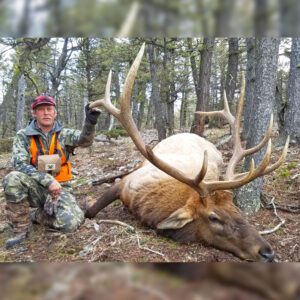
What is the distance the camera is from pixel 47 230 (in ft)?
14.1

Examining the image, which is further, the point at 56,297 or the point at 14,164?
the point at 14,164

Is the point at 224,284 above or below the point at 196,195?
above

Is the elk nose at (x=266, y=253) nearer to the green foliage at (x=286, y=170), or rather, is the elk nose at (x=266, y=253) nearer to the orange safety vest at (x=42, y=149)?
the orange safety vest at (x=42, y=149)

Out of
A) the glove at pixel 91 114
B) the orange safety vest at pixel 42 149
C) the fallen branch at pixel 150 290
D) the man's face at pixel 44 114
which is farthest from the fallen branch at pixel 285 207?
the fallen branch at pixel 150 290

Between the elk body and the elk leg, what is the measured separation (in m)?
0.01

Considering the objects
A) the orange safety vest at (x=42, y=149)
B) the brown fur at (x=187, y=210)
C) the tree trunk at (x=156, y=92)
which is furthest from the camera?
the tree trunk at (x=156, y=92)

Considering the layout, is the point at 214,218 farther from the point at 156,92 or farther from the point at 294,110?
the point at 156,92

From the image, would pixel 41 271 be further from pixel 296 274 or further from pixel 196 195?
pixel 196 195

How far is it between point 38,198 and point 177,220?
169 cm

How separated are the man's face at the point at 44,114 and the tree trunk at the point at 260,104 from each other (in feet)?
7.75

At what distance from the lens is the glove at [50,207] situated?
14.6 feet

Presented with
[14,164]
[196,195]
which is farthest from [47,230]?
[196,195]

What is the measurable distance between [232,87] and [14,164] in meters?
10.1

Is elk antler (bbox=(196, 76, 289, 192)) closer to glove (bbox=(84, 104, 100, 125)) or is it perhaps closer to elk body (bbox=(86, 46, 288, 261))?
elk body (bbox=(86, 46, 288, 261))
